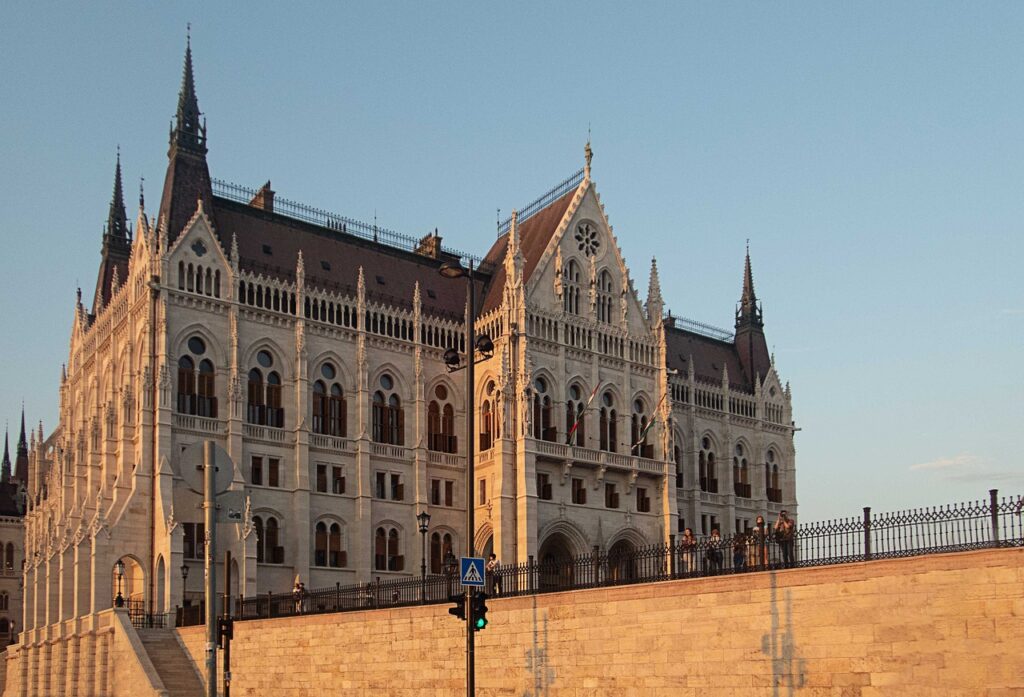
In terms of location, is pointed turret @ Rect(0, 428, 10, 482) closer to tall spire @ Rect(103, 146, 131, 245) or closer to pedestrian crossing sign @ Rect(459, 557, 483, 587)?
tall spire @ Rect(103, 146, 131, 245)

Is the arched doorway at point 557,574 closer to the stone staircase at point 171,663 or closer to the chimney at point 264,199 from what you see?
the stone staircase at point 171,663

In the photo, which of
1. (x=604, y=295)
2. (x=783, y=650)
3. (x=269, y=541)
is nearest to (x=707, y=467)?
(x=604, y=295)

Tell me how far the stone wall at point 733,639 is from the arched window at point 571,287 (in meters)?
28.5

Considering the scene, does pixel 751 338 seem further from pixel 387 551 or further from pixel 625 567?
pixel 625 567

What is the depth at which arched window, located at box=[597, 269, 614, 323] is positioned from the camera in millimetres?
64688

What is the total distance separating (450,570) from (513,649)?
5308mm

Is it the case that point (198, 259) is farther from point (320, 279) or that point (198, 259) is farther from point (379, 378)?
point (379, 378)

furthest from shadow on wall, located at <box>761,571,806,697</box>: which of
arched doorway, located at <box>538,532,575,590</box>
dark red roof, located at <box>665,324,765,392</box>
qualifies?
dark red roof, located at <box>665,324,765,392</box>

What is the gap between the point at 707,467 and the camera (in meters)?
74.8

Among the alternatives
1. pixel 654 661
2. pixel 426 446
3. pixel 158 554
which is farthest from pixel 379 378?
pixel 654 661

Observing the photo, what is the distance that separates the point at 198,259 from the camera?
54.7 m

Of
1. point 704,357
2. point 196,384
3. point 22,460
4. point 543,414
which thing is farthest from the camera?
point 22,460

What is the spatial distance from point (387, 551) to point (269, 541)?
6.43m

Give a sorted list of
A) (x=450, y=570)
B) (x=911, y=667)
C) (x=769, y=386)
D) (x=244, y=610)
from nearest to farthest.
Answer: (x=911, y=667), (x=450, y=570), (x=244, y=610), (x=769, y=386)
